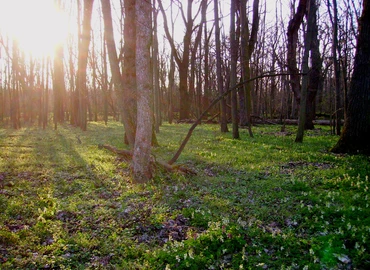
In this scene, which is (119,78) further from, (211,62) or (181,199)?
(211,62)

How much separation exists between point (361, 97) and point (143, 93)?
866 cm

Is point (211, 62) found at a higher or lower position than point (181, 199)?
higher

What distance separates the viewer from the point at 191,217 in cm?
583

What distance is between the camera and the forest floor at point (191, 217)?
4.29 meters

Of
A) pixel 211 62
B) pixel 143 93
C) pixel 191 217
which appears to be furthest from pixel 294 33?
pixel 211 62

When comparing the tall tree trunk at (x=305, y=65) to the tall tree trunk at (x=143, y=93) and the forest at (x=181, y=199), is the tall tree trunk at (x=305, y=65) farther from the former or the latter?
the tall tree trunk at (x=143, y=93)

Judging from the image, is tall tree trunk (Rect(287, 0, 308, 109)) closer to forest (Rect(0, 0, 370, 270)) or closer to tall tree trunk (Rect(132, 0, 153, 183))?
forest (Rect(0, 0, 370, 270))

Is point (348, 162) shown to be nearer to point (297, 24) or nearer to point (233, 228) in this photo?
point (233, 228)

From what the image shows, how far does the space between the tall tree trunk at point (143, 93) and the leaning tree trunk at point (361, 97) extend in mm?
8279

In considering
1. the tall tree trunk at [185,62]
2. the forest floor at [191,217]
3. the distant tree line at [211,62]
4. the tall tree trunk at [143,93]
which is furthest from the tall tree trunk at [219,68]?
the tall tree trunk at [185,62]

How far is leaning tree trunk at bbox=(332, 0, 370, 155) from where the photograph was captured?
1102cm

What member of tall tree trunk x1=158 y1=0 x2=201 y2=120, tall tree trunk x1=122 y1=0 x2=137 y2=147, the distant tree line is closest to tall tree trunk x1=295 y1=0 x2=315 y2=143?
the distant tree line

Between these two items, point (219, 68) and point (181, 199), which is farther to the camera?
point (219, 68)

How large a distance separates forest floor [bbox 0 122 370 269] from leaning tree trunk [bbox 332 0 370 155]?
1.15 meters
